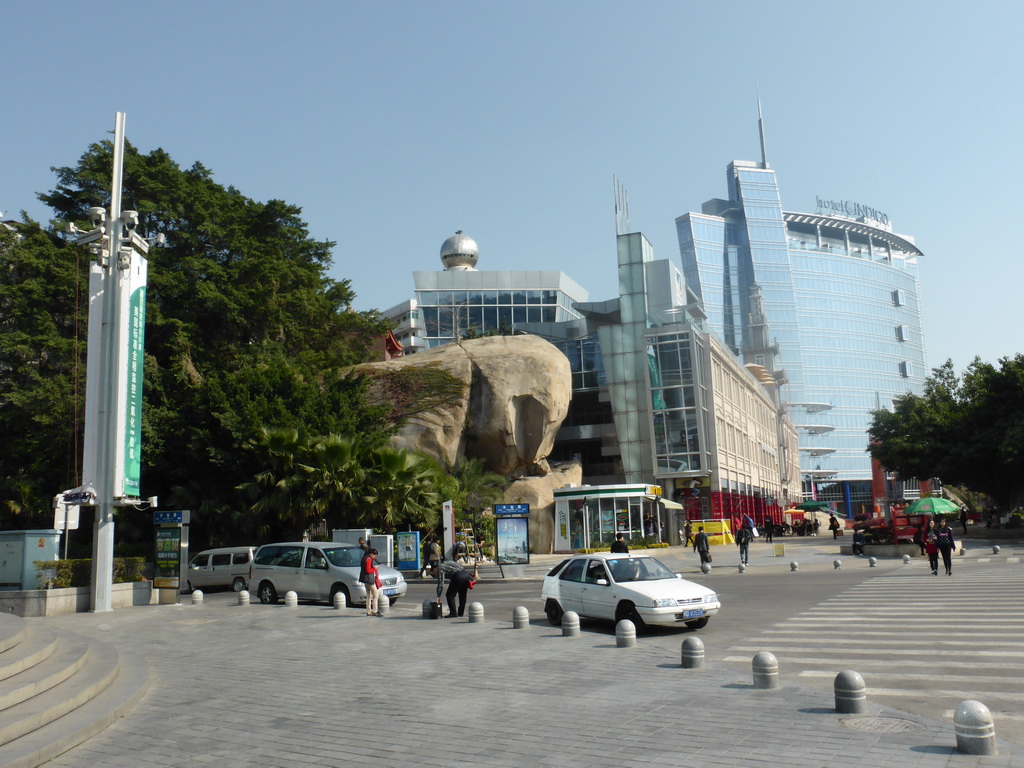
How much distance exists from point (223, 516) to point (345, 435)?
5.29 m

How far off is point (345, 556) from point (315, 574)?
0.88m

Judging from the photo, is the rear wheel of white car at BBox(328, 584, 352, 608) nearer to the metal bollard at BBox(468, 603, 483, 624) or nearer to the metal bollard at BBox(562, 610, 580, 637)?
the metal bollard at BBox(468, 603, 483, 624)

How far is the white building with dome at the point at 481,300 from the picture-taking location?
8175 cm

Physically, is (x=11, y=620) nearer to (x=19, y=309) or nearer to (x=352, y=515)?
(x=352, y=515)

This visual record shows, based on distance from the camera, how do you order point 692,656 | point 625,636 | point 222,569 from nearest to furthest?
point 692,656 < point 625,636 < point 222,569

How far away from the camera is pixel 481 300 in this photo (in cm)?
8319

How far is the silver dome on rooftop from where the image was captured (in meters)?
89.6

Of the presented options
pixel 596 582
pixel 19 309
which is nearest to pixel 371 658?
pixel 596 582

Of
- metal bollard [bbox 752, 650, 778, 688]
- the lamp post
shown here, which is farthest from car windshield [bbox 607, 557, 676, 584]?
the lamp post

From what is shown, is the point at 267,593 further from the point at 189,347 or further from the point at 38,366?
the point at 38,366

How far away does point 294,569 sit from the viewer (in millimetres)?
21359

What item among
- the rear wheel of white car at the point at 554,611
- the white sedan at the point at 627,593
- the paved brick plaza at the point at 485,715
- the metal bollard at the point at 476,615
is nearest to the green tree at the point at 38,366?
the metal bollard at the point at 476,615

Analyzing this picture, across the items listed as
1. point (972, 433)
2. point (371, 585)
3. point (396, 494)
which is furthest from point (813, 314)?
point (371, 585)

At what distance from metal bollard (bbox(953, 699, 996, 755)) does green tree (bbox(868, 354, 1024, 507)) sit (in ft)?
128
